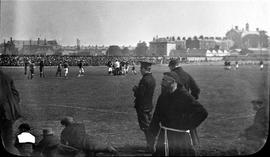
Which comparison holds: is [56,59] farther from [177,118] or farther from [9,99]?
[177,118]

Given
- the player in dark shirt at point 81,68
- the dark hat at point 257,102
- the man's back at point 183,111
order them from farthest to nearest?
the player in dark shirt at point 81,68 < the dark hat at point 257,102 < the man's back at point 183,111

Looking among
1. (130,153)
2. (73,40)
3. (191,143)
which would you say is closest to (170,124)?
(191,143)

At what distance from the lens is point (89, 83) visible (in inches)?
114

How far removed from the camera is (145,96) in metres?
2.72

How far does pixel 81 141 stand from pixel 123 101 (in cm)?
50

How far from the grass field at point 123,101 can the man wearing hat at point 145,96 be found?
5 centimetres

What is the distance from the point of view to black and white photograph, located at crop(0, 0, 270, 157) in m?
2.60

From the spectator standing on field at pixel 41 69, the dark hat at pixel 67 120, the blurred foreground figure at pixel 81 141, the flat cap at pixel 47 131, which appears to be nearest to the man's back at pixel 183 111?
the blurred foreground figure at pixel 81 141

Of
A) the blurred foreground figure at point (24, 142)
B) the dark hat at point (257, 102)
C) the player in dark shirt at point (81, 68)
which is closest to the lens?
the dark hat at point (257, 102)

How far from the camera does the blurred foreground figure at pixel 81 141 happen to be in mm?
2672

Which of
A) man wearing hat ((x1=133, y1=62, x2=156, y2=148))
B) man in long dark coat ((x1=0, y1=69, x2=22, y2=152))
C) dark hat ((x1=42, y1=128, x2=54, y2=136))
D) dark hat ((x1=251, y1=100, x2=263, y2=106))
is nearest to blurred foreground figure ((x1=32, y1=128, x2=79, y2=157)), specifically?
dark hat ((x1=42, y1=128, x2=54, y2=136))

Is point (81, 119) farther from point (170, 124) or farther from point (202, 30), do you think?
point (202, 30)

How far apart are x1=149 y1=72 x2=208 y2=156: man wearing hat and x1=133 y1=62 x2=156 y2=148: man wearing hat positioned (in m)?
0.08

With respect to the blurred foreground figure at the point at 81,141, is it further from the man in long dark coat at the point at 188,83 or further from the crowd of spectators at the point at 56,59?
the man in long dark coat at the point at 188,83
